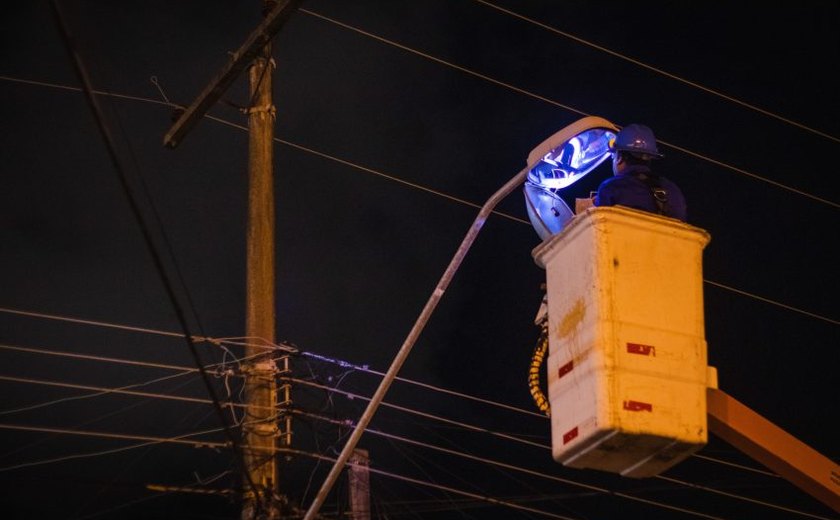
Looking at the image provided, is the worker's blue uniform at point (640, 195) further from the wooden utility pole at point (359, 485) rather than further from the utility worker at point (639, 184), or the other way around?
the wooden utility pole at point (359, 485)

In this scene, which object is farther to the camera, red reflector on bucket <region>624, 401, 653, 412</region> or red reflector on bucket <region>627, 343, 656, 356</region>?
red reflector on bucket <region>627, 343, 656, 356</region>

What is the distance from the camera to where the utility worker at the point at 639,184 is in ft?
37.3

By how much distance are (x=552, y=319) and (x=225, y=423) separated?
267 centimetres

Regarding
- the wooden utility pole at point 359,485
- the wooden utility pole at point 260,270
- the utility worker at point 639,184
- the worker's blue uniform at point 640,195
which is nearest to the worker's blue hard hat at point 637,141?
the utility worker at point 639,184

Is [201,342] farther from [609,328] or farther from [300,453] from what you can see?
[609,328]

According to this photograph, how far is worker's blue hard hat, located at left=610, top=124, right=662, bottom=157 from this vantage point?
12.0 m

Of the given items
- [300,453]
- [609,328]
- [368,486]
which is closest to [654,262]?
[609,328]

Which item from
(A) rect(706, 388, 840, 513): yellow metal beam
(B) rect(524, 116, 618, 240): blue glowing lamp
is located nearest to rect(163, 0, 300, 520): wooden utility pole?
(B) rect(524, 116, 618, 240): blue glowing lamp

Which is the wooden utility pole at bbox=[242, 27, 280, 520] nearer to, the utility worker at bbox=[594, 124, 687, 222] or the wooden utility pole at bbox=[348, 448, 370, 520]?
the wooden utility pole at bbox=[348, 448, 370, 520]

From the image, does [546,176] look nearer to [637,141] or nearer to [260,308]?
[637,141]

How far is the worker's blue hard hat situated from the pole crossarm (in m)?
3.37

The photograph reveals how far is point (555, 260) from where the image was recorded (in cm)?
1128

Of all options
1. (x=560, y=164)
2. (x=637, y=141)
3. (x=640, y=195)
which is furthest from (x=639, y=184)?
(x=560, y=164)

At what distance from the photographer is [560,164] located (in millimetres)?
12688
